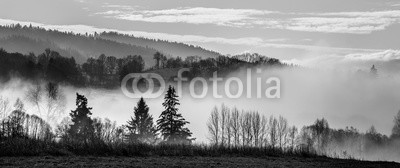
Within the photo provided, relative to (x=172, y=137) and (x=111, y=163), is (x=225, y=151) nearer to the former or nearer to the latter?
(x=111, y=163)

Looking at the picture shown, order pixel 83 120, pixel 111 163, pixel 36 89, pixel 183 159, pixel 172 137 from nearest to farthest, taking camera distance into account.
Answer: pixel 111 163
pixel 183 159
pixel 172 137
pixel 83 120
pixel 36 89

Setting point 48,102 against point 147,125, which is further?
point 48,102

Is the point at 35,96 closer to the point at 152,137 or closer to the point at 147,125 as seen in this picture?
the point at 147,125

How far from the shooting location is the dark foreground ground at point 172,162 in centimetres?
2716

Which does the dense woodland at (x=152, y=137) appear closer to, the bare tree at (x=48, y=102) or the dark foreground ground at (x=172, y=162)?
the bare tree at (x=48, y=102)

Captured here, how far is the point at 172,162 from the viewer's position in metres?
29.9

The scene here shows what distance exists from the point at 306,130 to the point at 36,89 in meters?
83.7

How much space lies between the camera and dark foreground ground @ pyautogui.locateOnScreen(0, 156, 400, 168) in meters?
27.2

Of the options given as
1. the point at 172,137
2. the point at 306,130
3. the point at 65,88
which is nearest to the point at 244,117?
the point at 306,130

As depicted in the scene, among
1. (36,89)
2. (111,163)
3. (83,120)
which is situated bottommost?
(111,163)

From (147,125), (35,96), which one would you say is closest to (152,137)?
(147,125)

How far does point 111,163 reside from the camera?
28141mm

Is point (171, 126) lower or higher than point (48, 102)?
lower

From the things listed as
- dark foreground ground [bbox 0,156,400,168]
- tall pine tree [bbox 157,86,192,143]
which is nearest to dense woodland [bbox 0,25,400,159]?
tall pine tree [bbox 157,86,192,143]
